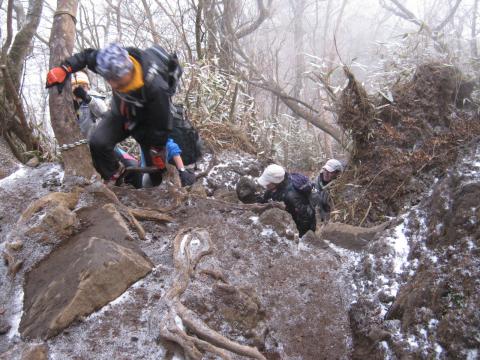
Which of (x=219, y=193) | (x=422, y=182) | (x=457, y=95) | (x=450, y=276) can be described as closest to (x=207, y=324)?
(x=450, y=276)

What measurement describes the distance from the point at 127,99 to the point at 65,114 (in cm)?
94

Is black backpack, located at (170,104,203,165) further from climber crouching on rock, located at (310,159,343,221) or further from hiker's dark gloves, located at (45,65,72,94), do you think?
climber crouching on rock, located at (310,159,343,221)

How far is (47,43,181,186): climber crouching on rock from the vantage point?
277 cm

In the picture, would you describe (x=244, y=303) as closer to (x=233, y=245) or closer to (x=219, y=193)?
(x=233, y=245)

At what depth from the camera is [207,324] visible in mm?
2480

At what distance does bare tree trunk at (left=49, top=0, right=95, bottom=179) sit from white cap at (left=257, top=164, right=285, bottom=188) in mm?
1804

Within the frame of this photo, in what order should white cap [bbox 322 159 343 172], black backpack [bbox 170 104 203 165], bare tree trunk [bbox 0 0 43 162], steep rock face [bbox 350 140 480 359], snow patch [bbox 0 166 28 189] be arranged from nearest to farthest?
steep rock face [bbox 350 140 480 359] → snow patch [bbox 0 166 28 189] → black backpack [bbox 170 104 203 165] → bare tree trunk [bbox 0 0 43 162] → white cap [bbox 322 159 343 172]

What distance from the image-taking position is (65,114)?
362 cm

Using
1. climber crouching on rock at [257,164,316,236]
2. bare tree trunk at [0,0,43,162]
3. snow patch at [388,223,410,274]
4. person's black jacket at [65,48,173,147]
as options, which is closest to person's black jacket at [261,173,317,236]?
climber crouching on rock at [257,164,316,236]

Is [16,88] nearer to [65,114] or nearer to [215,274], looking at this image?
[65,114]

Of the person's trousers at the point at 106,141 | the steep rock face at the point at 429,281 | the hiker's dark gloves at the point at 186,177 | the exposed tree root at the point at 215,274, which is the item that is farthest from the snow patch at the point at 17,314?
the hiker's dark gloves at the point at 186,177

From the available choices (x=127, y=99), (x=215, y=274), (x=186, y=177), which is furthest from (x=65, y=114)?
(x=215, y=274)

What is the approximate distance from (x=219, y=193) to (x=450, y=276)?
3.32 m

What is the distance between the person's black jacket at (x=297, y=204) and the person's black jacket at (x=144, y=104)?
1499 millimetres
